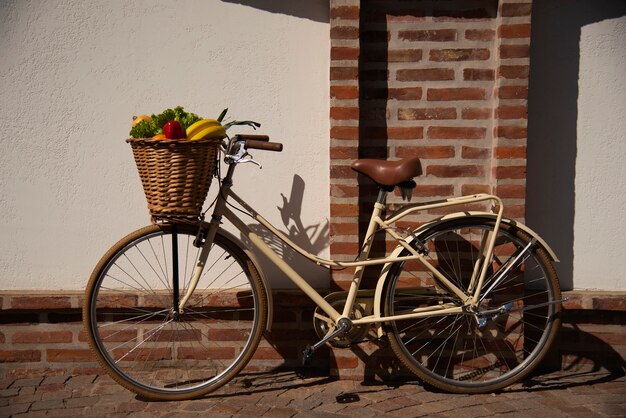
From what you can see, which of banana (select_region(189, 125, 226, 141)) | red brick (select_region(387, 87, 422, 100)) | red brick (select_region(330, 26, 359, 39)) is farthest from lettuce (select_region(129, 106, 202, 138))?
red brick (select_region(387, 87, 422, 100))

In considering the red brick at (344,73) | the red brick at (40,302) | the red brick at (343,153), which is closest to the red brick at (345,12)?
the red brick at (344,73)

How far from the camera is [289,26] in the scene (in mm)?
4121

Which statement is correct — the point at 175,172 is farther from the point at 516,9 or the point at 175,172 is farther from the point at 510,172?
the point at 516,9

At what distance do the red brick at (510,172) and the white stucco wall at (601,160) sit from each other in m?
0.41

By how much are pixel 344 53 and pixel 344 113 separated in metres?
0.34

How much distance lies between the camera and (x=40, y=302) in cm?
413

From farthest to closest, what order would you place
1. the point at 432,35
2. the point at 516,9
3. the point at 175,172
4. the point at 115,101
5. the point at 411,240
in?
the point at 115,101
the point at 432,35
the point at 516,9
the point at 411,240
the point at 175,172

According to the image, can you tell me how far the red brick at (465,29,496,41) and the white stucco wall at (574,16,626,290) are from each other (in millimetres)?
557

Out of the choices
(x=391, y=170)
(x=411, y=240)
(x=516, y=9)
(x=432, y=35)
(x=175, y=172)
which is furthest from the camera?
(x=432, y=35)

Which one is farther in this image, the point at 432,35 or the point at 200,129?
the point at 432,35

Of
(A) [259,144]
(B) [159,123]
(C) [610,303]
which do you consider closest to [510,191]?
(C) [610,303]

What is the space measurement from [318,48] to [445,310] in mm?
1686

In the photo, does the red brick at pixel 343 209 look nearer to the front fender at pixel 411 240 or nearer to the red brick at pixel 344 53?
the front fender at pixel 411 240

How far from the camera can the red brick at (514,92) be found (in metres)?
3.97
